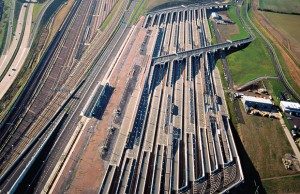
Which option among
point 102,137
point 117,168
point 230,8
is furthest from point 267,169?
point 230,8

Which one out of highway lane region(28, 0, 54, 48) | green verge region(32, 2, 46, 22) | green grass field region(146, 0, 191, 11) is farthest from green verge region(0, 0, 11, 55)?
green grass field region(146, 0, 191, 11)

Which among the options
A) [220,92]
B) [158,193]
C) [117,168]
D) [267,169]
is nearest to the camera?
[158,193]

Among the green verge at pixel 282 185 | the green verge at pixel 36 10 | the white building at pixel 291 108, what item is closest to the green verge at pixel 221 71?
the white building at pixel 291 108

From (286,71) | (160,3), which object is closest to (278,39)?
(286,71)

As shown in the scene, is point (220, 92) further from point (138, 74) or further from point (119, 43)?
point (119, 43)

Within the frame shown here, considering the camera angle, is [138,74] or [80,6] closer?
[138,74]

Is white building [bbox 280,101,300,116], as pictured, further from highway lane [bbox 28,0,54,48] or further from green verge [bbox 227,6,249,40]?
highway lane [bbox 28,0,54,48]

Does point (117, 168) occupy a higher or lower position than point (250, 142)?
lower

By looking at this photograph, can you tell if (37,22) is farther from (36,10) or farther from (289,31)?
(289,31)
